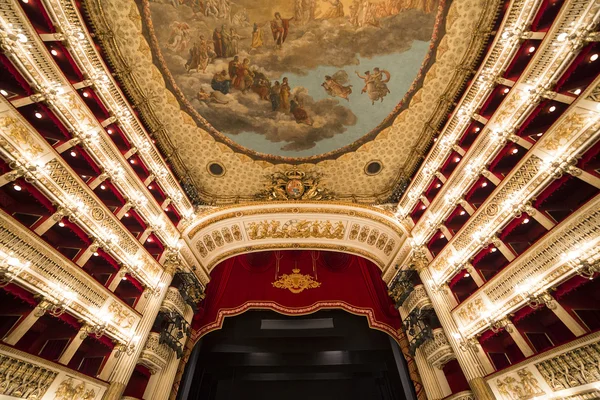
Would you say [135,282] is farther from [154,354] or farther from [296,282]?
[296,282]

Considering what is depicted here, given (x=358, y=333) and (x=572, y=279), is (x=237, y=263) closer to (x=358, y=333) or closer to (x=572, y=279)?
(x=358, y=333)

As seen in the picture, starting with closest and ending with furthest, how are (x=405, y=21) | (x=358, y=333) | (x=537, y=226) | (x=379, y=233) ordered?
(x=537, y=226), (x=405, y=21), (x=358, y=333), (x=379, y=233)

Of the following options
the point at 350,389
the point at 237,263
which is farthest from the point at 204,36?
the point at 350,389

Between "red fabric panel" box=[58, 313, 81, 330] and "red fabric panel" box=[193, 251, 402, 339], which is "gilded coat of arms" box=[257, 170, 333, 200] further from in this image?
"red fabric panel" box=[58, 313, 81, 330]

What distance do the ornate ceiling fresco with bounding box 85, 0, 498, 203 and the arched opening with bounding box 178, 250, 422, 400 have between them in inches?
203

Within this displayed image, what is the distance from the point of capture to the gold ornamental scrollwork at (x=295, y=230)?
1488 cm

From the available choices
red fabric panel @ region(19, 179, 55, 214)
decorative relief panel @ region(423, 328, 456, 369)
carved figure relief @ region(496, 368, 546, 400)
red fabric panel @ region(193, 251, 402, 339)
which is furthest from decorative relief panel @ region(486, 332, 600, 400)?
red fabric panel @ region(19, 179, 55, 214)

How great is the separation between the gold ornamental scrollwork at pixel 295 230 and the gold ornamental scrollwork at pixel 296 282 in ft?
7.41

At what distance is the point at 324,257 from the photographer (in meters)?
15.6

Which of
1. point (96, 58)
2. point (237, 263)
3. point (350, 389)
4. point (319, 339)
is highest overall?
point (96, 58)

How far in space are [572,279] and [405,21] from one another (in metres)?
11.1

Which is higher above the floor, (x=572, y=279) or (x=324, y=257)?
(x=324, y=257)

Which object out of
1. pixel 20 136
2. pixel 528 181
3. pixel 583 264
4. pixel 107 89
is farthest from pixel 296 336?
pixel 107 89

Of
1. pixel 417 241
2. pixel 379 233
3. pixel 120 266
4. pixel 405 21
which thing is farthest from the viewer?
pixel 379 233
